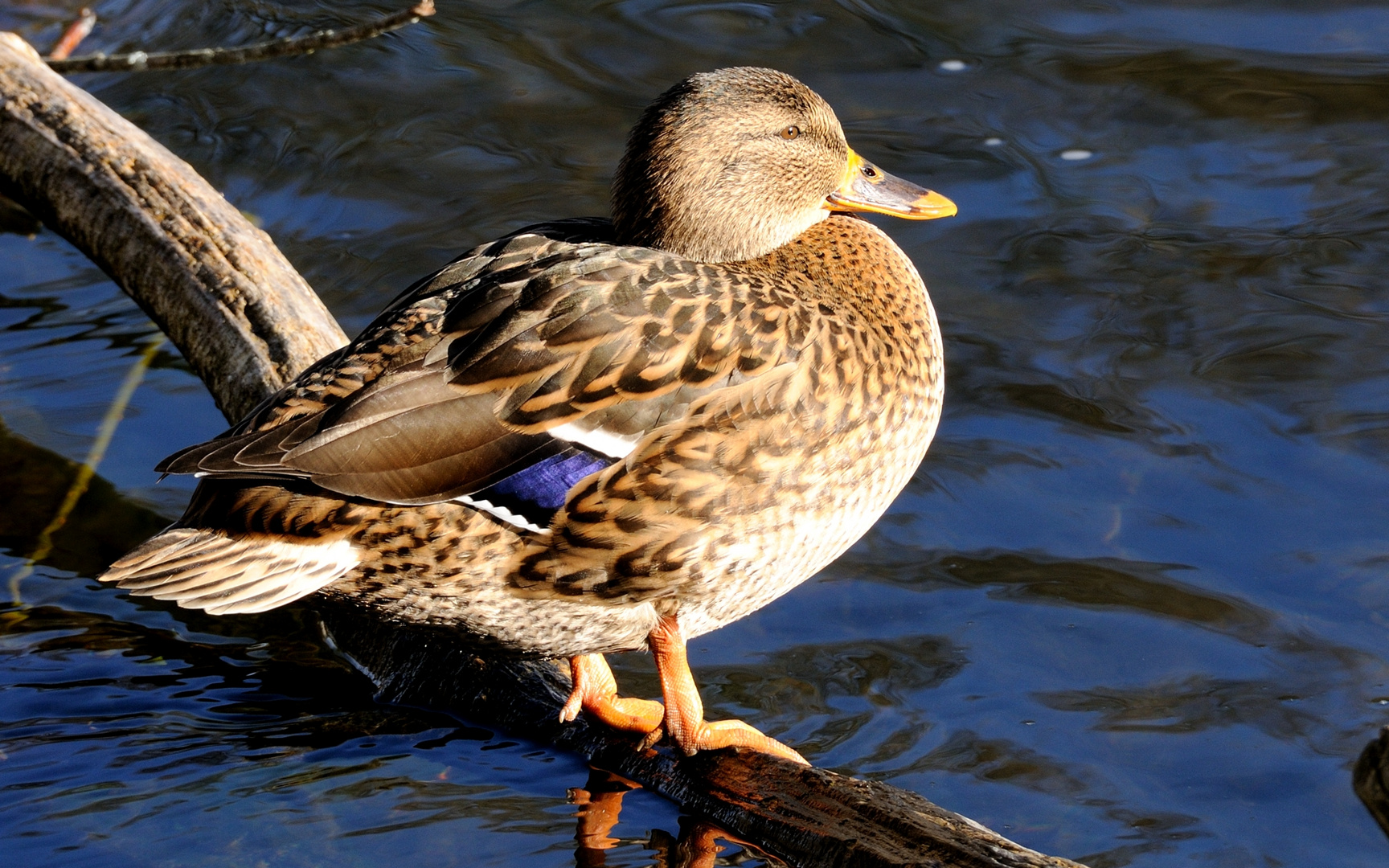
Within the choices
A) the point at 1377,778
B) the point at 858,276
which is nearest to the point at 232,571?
the point at 858,276

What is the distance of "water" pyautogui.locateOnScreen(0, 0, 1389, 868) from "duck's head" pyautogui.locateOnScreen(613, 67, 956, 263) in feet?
4.46

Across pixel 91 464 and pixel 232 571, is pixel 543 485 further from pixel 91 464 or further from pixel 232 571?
pixel 91 464

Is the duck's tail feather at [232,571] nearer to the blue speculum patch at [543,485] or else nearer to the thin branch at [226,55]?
the blue speculum patch at [543,485]

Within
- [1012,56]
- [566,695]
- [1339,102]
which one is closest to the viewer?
[566,695]

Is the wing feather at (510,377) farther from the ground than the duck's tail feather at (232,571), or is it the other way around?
the wing feather at (510,377)

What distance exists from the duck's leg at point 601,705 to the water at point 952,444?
0.78ft

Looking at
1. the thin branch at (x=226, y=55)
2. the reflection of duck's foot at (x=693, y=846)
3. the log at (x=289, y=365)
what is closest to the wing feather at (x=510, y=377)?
the log at (x=289, y=365)

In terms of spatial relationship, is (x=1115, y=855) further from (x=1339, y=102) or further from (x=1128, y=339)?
(x=1339, y=102)

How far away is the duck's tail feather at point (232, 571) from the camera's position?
3.40 m

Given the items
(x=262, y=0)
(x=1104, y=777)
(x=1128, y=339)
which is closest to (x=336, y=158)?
(x=262, y=0)

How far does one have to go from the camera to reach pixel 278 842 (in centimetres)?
384

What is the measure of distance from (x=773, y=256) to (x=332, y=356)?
115cm

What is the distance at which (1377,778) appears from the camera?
7.55ft

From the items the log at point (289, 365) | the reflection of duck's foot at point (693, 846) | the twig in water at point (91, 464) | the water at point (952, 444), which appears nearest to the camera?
the log at point (289, 365)
